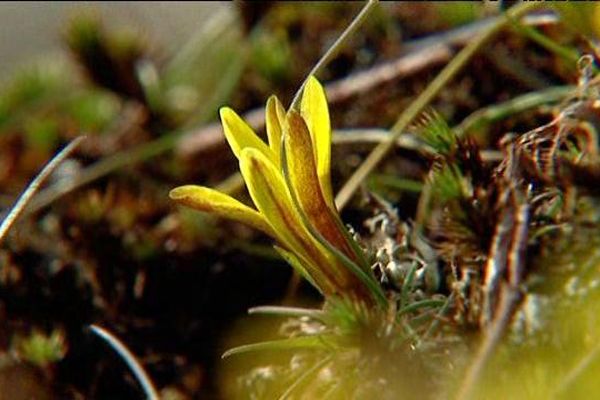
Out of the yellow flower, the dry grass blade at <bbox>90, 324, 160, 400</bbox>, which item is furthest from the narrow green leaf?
the dry grass blade at <bbox>90, 324, 160, 400</bbox>

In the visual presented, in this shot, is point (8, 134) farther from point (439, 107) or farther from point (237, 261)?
point (439, 107)

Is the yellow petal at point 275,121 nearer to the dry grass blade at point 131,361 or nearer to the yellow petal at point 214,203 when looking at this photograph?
the yellow petal at point 214,203

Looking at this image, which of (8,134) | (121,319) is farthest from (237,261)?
(8,134)

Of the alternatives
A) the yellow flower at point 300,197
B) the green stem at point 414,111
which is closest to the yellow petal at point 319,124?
the yellow flower at point 300,197

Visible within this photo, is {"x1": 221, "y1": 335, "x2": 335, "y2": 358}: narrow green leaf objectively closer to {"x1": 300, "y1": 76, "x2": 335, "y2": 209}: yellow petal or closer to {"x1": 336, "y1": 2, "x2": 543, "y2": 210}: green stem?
{"x1": 300, "y1": 76, "x2": 335, "y2": 209}: yellow petal

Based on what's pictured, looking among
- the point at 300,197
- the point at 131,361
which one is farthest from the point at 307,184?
the point at 131,361

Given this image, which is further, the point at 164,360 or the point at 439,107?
the point at 439,107
